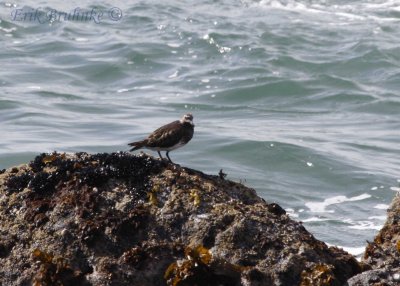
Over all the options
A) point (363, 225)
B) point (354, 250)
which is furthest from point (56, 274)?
point (363, 225)

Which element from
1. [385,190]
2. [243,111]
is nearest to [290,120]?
[243,111]

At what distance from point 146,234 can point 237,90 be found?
13.1 m

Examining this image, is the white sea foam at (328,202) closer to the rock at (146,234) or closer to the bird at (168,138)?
the bird at (168,138)

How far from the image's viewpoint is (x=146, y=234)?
4.94 m

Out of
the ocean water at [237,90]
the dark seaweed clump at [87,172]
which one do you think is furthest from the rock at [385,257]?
the ocean water at [237,90]

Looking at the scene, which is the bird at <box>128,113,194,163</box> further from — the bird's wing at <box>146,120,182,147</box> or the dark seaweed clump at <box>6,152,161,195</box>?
the dark seaweed clump at <box>6,152,161,195</box>

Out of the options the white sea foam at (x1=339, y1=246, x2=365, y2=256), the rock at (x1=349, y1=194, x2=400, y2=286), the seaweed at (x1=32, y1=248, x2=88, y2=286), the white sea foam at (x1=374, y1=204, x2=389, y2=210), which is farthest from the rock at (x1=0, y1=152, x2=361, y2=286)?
the white sea foam at (x1=374, y1=204, x2=389, y2=210)

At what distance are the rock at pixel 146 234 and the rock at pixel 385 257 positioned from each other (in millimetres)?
149

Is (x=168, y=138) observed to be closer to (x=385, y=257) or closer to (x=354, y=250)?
(x=385, y=257)

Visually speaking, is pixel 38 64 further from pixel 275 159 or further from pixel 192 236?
pixel 192 236

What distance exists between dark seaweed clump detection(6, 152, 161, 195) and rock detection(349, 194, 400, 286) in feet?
4.24

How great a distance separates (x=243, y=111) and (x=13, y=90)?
439 cm

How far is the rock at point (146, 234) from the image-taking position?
4.71 metres

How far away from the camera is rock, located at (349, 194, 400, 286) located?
466 centimetres
